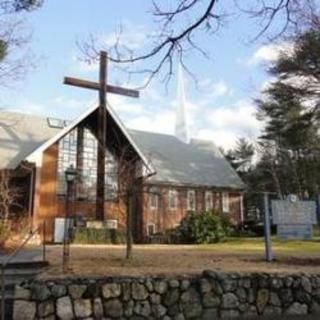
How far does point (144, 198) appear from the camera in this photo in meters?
41.0

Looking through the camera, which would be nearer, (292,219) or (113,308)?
(113,308)

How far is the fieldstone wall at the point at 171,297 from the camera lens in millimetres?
11500

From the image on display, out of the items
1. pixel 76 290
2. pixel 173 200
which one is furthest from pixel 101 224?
pixel 76 290

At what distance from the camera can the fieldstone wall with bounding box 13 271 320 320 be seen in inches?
453

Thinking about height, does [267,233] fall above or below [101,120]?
below

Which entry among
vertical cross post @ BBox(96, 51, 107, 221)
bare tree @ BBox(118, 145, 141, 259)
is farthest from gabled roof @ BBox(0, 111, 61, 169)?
bare tree @ BBox(118, 145, 141, 259)

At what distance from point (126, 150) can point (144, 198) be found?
5.14m

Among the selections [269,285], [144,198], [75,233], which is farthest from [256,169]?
[269,285]

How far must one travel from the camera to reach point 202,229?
3556 centimetres

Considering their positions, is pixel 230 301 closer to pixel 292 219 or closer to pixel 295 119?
pixel 292 219

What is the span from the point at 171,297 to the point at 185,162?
34782 millimetres

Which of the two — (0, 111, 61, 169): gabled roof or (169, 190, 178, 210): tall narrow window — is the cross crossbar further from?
(169, 190, 178, 210): tall narrow window

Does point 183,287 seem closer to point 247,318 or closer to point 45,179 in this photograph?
point 247,318

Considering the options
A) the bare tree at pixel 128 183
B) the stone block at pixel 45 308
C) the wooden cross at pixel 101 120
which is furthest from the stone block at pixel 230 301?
the wooden cross at pixel 101 120
